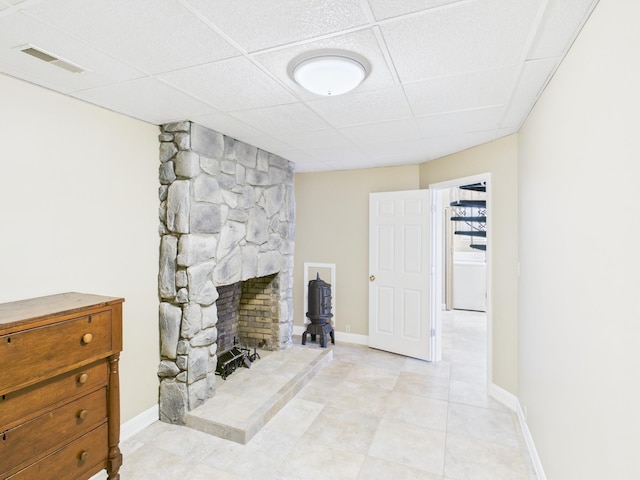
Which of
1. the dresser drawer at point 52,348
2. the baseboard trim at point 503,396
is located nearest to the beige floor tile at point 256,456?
the dresser drawer at point 52,348

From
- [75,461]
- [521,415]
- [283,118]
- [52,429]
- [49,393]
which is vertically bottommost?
[521,415]

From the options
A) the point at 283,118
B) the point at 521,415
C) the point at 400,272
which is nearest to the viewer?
the point at 283,118

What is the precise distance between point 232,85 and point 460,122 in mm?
1772

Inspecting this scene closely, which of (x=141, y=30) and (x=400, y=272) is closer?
(x=141, y=30)

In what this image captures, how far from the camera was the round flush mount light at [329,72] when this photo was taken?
64.5 inches

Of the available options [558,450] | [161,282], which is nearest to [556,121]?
[558,450]

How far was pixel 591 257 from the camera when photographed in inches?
54.3

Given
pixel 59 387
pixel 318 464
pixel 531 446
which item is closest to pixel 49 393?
pixel 59 387

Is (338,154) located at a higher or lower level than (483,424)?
higher

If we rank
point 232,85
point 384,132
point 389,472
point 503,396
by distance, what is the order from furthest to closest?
point 503,396, point 384,132, point 389,472, point 232,85

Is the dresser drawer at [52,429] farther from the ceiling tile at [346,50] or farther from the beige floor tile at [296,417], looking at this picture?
the ceiling tile at [346,50]

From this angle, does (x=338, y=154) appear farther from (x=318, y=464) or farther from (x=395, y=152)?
(x=318, y=464)

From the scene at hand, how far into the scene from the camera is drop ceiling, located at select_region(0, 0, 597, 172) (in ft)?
4.31

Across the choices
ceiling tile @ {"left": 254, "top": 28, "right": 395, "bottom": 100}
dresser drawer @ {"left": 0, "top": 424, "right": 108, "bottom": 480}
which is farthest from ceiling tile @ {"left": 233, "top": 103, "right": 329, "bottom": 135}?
dresser drawer @ {"left": 0, "top": 424, "right": 108, "bottom": 480}
